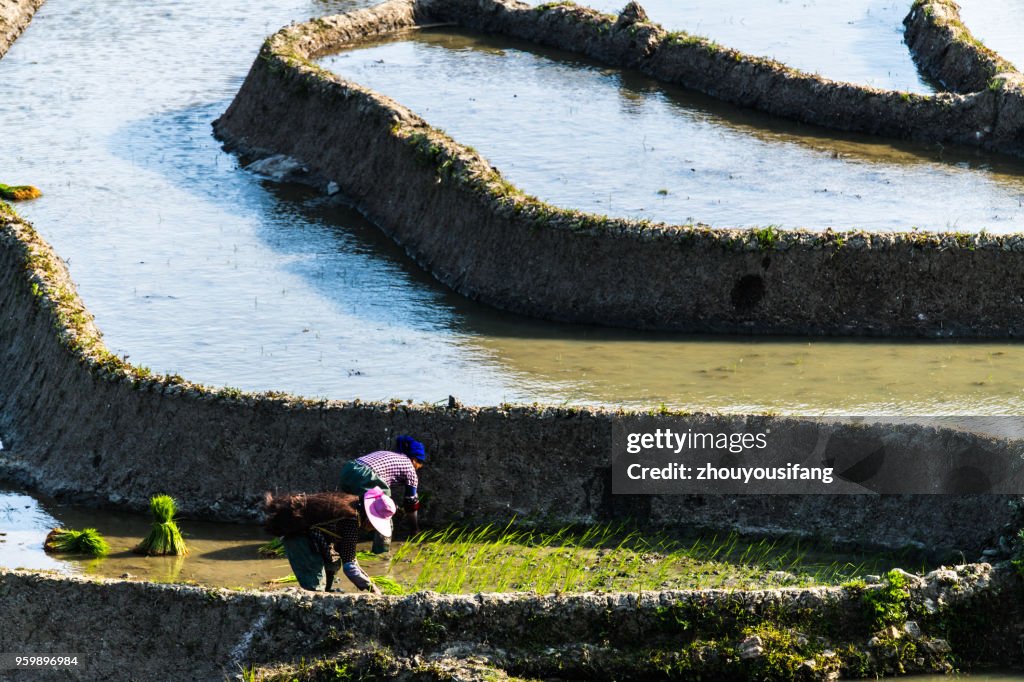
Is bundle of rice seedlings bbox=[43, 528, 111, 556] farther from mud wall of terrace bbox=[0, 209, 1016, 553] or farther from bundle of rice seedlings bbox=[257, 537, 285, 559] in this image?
bundle of rice seedlings bbox=[257, 537, 285, 559]

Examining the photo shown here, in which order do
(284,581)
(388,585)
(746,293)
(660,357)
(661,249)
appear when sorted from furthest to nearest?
1. (661,249)
2. (746,293)
3. (660,357)
4. (284,581)
5. (388,585)

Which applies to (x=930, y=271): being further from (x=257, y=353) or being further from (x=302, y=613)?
(x=302, y=613)

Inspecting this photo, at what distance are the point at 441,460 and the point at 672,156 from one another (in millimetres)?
11813

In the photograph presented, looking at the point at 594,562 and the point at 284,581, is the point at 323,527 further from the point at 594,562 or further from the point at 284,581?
the point at 594,562

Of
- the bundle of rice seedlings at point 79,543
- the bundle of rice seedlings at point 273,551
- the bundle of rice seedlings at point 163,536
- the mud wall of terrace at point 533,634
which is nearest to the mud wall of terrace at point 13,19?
the bundle of rice seedlings at point 79,543

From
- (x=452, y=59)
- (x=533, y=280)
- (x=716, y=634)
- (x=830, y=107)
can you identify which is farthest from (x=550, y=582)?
(x=452, y=59)

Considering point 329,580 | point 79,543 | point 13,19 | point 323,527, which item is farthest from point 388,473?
point 13,19

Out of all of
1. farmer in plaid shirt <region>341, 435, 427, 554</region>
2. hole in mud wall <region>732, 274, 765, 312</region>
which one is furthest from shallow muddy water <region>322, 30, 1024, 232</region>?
farmer in plaid shirt <region>341, 435, 427, 554</region>

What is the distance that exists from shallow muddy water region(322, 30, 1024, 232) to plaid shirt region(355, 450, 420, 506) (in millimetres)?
8512

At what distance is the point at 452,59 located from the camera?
32.2 meters

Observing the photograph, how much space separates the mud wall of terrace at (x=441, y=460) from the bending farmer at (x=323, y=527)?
171 cm

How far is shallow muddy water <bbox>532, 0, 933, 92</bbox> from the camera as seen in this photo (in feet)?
94.7

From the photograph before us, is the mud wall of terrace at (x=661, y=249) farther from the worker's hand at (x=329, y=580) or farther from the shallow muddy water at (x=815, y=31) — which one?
the worker's hand at (x=329, y=580)

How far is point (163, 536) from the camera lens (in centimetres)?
1288
